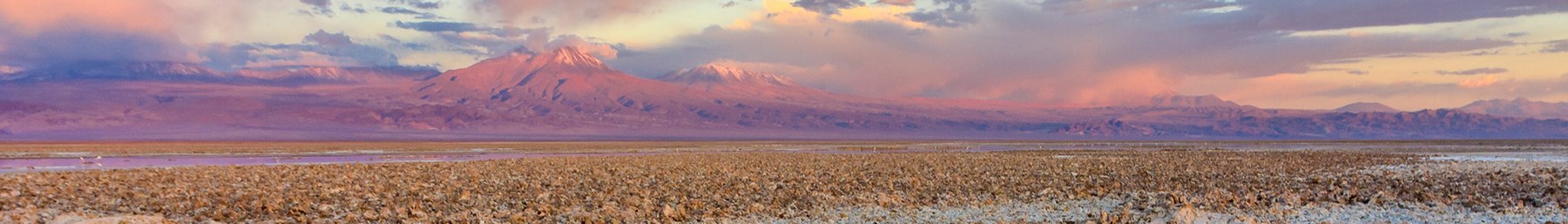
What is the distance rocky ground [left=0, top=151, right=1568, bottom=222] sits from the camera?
16.2m

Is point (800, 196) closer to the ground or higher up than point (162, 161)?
closer to the ground

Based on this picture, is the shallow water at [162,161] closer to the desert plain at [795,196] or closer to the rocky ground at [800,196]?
the rocky ground at [800,196]

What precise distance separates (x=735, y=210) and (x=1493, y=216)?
31.3ft

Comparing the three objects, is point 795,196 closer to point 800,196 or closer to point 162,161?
point 800,196

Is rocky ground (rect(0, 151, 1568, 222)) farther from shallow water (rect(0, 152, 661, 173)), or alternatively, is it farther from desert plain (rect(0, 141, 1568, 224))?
shallow water (rect(0, 152, 661, 173))

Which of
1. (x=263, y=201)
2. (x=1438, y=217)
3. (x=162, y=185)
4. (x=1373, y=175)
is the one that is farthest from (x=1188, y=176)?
(x=162, y=185)

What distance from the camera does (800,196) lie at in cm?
2056

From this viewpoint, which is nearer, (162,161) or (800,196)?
(800,196)

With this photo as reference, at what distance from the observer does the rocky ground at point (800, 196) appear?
640 inches

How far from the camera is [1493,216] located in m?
15.0

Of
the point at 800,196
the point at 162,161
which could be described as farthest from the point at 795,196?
the point at 162,161

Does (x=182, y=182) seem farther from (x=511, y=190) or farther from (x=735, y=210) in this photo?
(x=735, y=210)

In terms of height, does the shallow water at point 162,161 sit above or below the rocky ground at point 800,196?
above

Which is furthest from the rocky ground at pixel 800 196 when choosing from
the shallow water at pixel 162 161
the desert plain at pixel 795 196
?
the shallow water at pixel 162 161
